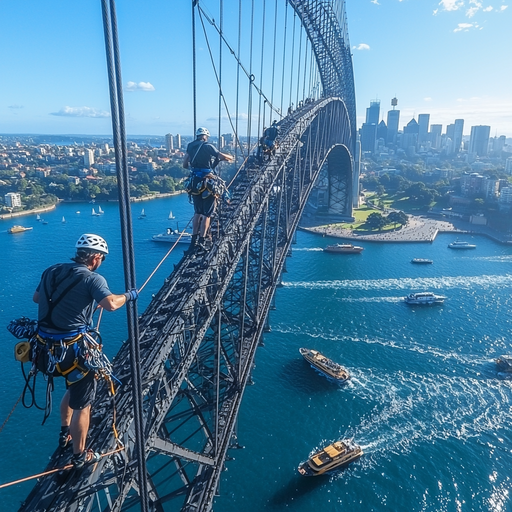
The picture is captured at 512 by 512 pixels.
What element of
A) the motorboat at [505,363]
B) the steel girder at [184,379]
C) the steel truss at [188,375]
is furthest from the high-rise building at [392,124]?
the steel girder at [184,379]

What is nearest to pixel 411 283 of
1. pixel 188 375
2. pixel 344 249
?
pixel 344 249

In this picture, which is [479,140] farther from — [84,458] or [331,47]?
[84,458]

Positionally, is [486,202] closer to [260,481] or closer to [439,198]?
[439,198]

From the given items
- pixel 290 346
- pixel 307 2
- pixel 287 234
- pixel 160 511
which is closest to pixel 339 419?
pixel 290 346

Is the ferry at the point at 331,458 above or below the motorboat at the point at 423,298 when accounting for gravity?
below

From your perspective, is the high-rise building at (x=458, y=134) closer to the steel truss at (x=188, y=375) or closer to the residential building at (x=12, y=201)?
the residential building at (x=12, y=201)
